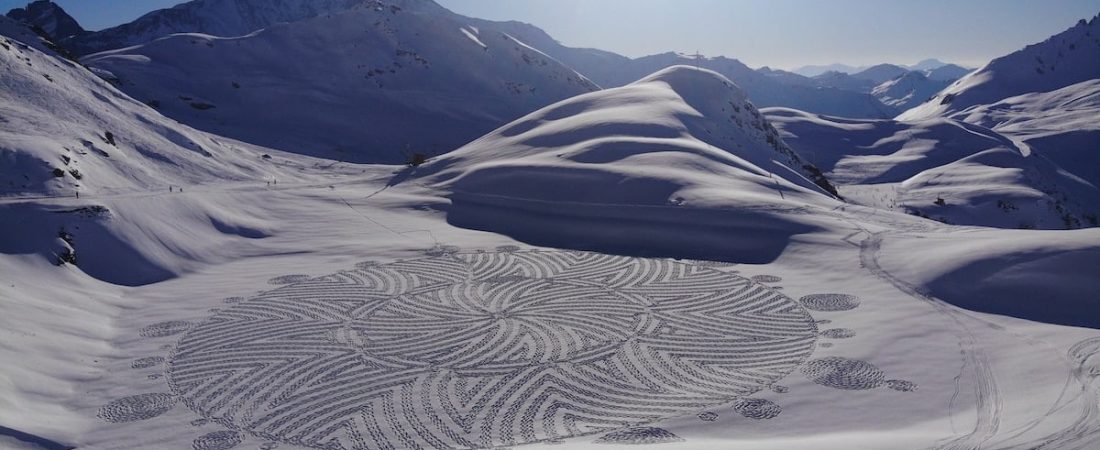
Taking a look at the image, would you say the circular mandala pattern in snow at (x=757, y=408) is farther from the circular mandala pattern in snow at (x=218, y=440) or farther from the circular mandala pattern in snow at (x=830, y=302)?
the circular mandala pattern in snow at (x=218, y=440)

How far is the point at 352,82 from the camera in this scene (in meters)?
53.6

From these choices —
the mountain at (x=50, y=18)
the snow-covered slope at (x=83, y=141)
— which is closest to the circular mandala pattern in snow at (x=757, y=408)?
the snow-covered slope at (x=83, y=141)

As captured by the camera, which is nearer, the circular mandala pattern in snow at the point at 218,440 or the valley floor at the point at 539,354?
the circular mandala pattern in snow at the point at 218,440

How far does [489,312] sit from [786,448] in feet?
19.8

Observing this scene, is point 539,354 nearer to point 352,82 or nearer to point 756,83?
point 352,82

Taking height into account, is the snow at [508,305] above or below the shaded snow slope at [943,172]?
Result: below

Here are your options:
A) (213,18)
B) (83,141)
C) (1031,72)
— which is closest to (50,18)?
(213,18)

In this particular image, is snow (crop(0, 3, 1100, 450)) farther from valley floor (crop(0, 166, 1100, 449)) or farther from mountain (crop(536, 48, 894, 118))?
mountain (crop(536, 48, 894, 118))

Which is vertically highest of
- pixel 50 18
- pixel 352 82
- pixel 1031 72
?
pixel 1031 72

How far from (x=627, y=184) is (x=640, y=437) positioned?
12847 mm

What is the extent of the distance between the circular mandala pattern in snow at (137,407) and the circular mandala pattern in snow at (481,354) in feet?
0.74

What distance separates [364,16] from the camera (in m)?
64.6

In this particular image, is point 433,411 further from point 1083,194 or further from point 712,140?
point 1083,194

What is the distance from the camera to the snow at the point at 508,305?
7.25 meters
